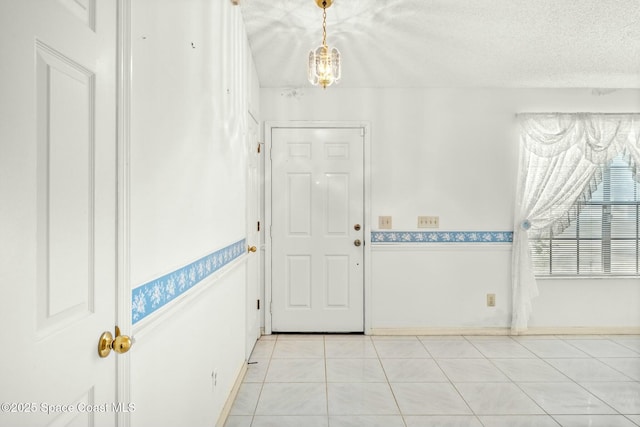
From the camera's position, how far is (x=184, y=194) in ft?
4.97

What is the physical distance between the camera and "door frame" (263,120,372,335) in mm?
3637

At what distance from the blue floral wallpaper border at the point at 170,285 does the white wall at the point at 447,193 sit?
6.76 feet

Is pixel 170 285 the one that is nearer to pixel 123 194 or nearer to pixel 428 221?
pixel 123 194

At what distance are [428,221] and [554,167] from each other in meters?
1.34

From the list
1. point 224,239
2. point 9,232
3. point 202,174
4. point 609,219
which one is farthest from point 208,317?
point 609,219

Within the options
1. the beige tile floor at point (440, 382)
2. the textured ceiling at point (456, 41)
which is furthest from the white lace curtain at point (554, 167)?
the beige tile floor at point (440, 382)

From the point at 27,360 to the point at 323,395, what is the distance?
2.08 metres

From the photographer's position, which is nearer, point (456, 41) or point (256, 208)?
point (456, 41)

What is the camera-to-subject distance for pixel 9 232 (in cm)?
60

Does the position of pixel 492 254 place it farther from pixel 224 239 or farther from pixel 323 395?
pixel 224 239

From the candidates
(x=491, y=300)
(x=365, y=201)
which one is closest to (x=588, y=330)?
(x=491, y=300)

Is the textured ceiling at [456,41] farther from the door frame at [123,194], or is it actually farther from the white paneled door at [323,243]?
the door frame at [123,194]

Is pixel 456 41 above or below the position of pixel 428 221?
above

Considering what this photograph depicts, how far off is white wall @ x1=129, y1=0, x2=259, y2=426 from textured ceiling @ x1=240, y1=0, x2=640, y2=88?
0.52 m
